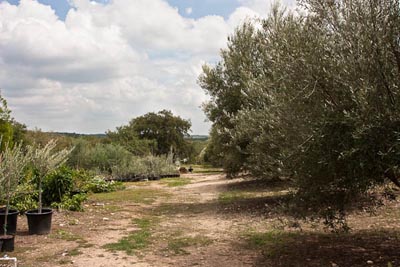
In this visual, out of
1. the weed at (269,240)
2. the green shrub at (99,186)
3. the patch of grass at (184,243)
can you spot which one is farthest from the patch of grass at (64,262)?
the green shrub at (99,186)

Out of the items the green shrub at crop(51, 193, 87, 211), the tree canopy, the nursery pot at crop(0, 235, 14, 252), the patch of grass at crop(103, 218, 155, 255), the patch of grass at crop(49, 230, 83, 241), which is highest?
the tree canopy

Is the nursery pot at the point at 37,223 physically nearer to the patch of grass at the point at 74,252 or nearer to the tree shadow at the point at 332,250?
the patch of grass at the point at 74,252

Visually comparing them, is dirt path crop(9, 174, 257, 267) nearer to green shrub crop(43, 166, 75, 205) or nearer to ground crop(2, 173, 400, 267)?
ground crop(2, 173, 400, 267)

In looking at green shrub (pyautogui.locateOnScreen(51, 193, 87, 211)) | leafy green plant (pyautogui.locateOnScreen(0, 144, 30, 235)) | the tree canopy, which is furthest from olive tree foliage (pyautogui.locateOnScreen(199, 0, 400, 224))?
the tree canopy

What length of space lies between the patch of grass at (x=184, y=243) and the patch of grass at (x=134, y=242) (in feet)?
1.82

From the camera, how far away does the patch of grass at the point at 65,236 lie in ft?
29.1

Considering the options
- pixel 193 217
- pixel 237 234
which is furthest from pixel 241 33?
pixel 237 234

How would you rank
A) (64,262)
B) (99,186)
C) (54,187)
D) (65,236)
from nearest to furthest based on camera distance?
1. (64,262)
2. (65,236)
3. (54,187)
4. (99,186)

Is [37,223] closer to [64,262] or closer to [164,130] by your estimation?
[64,262]

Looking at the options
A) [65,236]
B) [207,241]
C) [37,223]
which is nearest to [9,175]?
[37,223]

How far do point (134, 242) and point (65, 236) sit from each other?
5.85ft

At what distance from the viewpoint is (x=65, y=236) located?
29.8ft

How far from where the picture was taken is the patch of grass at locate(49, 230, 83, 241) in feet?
29.1

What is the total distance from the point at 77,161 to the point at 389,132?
1132 inches
